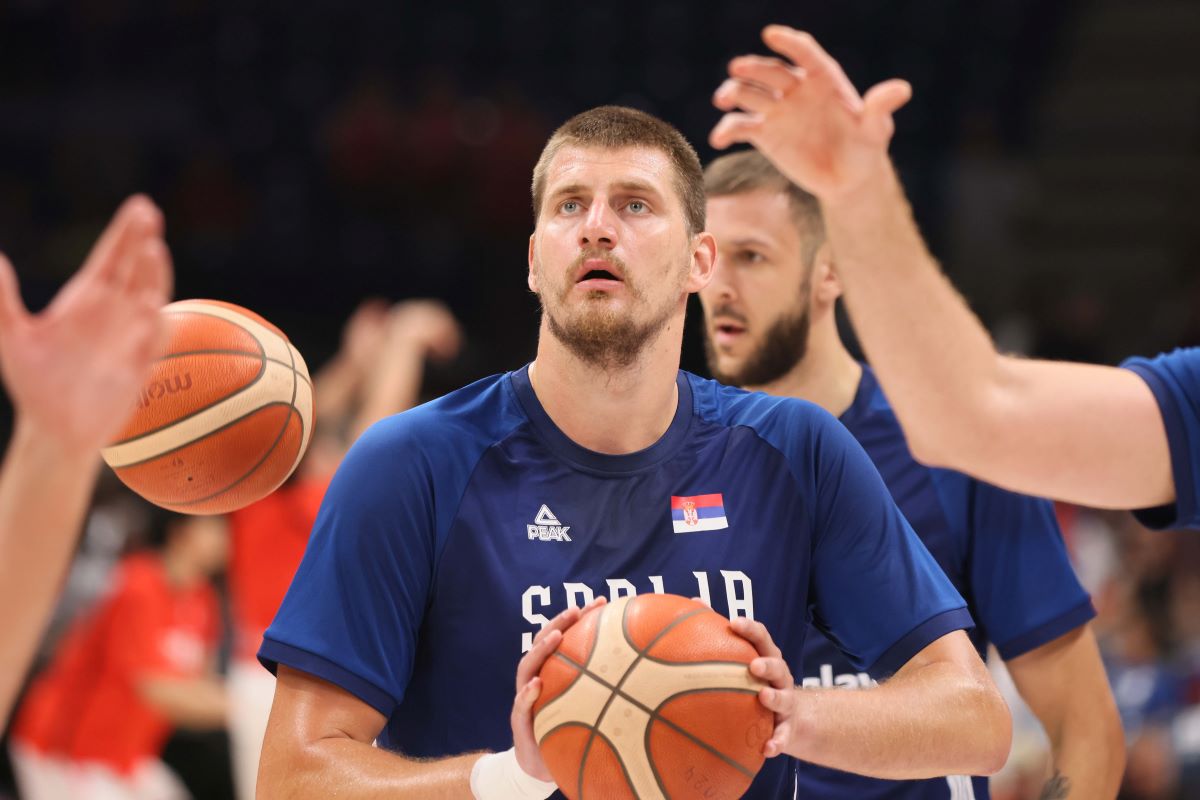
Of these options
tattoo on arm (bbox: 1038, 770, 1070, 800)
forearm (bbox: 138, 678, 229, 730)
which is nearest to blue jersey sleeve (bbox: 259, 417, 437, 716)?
tattoo on arm (bbox: 1038, 770, 1070, 800)

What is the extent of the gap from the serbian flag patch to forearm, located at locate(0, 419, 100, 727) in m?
1.61

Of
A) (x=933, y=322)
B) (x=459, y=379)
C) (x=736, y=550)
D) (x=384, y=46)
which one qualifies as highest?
(x=384, y=46)

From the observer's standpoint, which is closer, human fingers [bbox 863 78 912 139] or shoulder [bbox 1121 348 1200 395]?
human fingers [bbox 863 78 912 139]

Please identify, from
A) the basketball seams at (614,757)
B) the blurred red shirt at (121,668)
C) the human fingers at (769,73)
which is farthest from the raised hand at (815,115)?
the blurred red shirt at (121,668)

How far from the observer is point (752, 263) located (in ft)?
14.3

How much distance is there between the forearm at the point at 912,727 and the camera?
299 centimetres

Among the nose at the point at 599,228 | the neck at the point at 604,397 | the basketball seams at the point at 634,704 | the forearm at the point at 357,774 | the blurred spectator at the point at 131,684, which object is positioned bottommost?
the blurred spectator at the point at 131,684

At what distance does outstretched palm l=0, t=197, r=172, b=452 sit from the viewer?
6.57ft

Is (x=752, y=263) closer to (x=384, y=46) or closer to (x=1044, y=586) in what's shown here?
(x=1044, y=586)

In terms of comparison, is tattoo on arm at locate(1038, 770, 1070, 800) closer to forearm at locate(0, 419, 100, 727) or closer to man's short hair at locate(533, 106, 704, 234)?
man's short hair at locate(533, 106, 704, 234)

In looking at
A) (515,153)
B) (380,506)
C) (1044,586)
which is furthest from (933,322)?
(515,153)

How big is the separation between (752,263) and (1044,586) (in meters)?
1.28

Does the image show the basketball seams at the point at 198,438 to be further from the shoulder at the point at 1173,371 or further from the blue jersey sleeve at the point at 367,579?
the shoulder at the point at 1173,371

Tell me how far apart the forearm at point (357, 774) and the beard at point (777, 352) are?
1767 mm
